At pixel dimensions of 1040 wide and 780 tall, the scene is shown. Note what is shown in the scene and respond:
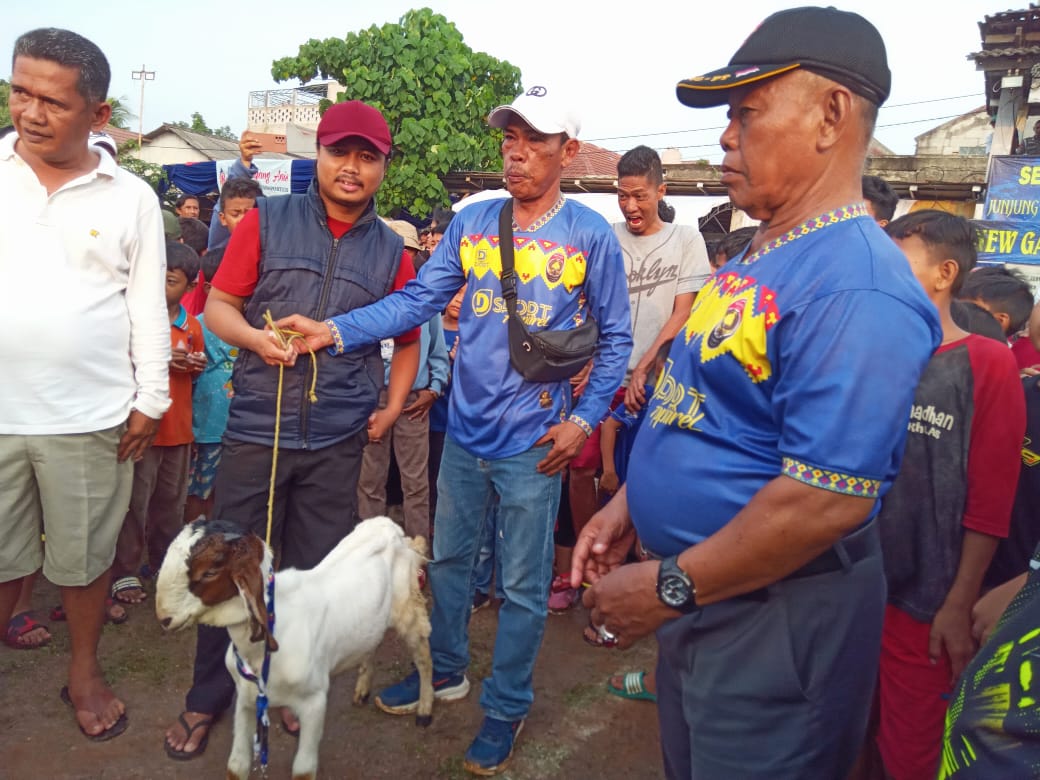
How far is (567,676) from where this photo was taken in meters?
4.19

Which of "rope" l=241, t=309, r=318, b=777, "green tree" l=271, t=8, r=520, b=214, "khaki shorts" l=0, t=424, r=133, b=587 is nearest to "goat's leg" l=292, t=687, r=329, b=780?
"rope" l=241, t=309, r=318, b=777

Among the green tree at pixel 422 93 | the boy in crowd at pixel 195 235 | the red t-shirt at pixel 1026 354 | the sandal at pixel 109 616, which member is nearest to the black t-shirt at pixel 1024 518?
the red t-shirt at pixel 1026 354

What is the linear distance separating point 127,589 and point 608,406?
318 centimetres

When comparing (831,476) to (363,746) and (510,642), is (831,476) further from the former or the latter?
(363,746)

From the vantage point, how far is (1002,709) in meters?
0.99

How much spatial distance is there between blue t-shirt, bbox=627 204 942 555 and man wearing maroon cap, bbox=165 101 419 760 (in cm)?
177

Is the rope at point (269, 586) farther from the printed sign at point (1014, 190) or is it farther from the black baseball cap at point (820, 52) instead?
the printed sign at point (1014, 190)

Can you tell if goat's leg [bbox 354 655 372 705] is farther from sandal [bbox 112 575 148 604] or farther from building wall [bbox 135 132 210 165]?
building wall [bbox 135 132 210 165]

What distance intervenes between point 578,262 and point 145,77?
158ft

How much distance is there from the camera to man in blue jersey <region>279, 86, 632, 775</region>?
320 cm

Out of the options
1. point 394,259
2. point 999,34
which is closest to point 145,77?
point 999,34

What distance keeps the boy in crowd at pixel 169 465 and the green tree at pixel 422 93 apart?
1177cm

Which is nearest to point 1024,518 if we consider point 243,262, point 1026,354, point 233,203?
point 1026,354

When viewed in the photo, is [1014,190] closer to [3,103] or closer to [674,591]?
[674,591]
